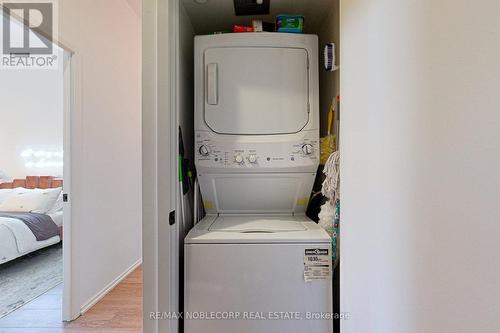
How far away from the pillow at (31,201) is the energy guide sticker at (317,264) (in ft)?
13.1

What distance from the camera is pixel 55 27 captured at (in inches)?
75.8

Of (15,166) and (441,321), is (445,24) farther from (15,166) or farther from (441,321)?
(15,166)

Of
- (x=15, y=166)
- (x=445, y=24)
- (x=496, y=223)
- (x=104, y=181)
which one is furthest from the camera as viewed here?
(x=15, y=166)

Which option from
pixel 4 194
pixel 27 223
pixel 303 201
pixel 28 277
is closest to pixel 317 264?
pixel 303 201

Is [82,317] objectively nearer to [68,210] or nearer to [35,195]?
[68,210]

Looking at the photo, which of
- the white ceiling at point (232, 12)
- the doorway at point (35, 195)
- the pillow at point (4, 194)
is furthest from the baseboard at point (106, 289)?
the pillow at point (4, 194)

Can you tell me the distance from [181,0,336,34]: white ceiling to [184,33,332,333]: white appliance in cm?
24

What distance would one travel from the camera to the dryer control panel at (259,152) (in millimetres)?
1546

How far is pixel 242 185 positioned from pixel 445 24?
1.23 metres

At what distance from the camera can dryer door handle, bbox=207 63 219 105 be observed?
1537 millimetres

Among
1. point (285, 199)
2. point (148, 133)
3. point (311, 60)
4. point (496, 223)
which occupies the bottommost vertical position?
point (285, 199)

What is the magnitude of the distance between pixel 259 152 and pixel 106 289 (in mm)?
2055

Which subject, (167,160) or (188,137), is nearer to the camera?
(167,160)

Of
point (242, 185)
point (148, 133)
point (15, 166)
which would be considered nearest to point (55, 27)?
point (148, 133)
